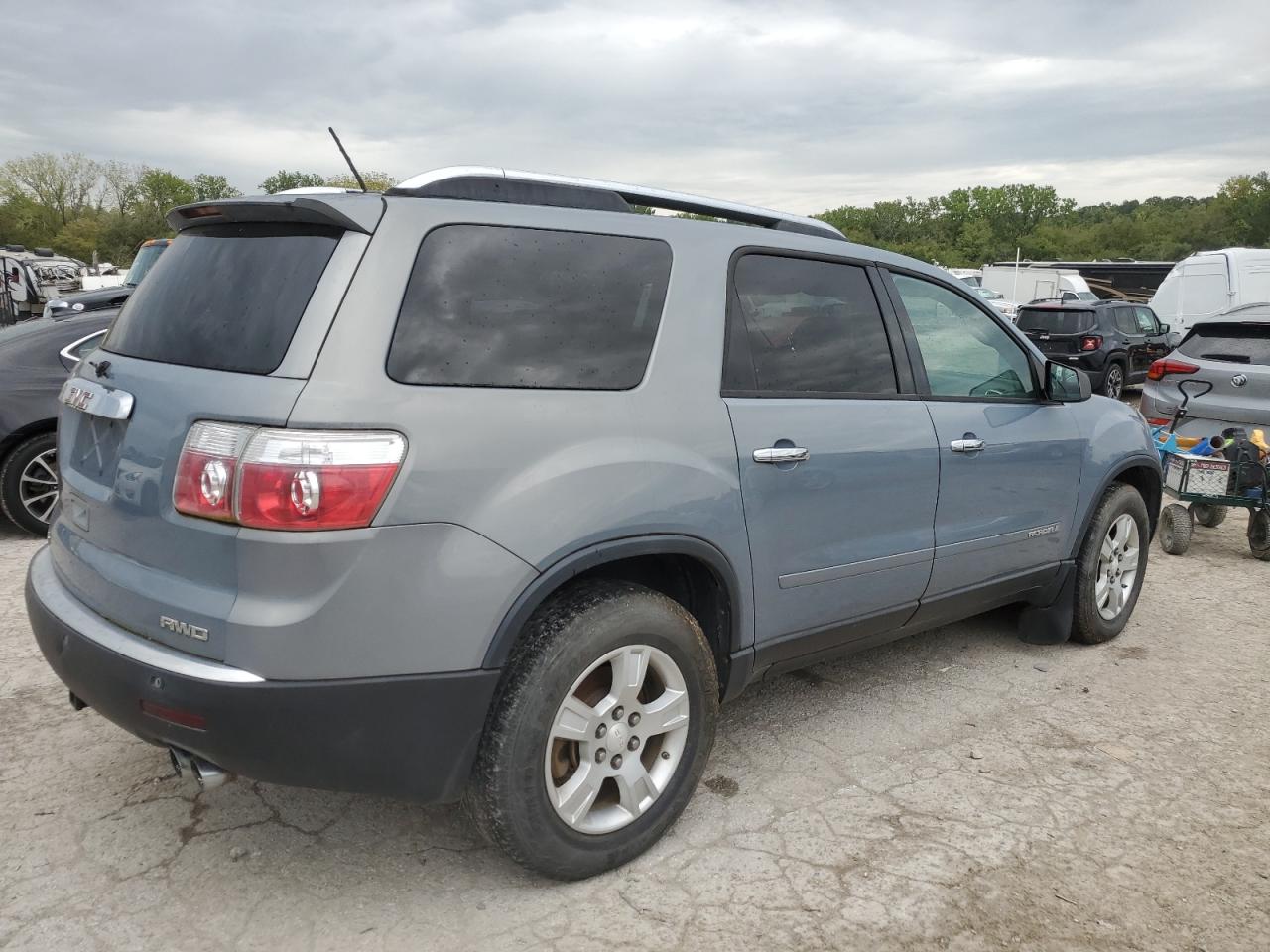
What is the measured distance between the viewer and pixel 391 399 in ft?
7.65

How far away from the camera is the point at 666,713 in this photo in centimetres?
284

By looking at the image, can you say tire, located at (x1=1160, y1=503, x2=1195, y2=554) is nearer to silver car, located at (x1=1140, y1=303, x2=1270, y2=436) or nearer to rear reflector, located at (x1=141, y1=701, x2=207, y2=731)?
silver car, located at (x1=1140, y1=303, x2=1270, y2=436)

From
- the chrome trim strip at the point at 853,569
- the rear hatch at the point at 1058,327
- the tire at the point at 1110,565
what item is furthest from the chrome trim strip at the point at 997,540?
the rear hatch at the point at 1058,327

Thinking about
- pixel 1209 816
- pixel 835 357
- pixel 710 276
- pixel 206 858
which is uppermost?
pixel 710 276

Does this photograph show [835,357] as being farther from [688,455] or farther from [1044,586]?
[1044,586]

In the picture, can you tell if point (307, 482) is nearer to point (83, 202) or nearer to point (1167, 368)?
point (1167, 368)

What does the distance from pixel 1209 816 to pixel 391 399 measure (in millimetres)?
2836

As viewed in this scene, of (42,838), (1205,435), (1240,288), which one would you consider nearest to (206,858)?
(42,838)

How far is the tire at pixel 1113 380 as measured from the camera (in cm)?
1588

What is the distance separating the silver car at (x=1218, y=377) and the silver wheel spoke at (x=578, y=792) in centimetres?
630

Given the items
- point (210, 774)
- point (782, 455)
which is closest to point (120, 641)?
point (210, 774)

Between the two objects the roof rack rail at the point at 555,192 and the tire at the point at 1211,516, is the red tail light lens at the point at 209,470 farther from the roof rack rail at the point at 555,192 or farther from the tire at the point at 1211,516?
the tire at the point at 1211,516

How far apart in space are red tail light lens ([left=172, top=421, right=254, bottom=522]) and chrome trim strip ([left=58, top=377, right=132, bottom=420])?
1.09 feet

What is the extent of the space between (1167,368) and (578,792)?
22.2 ft
